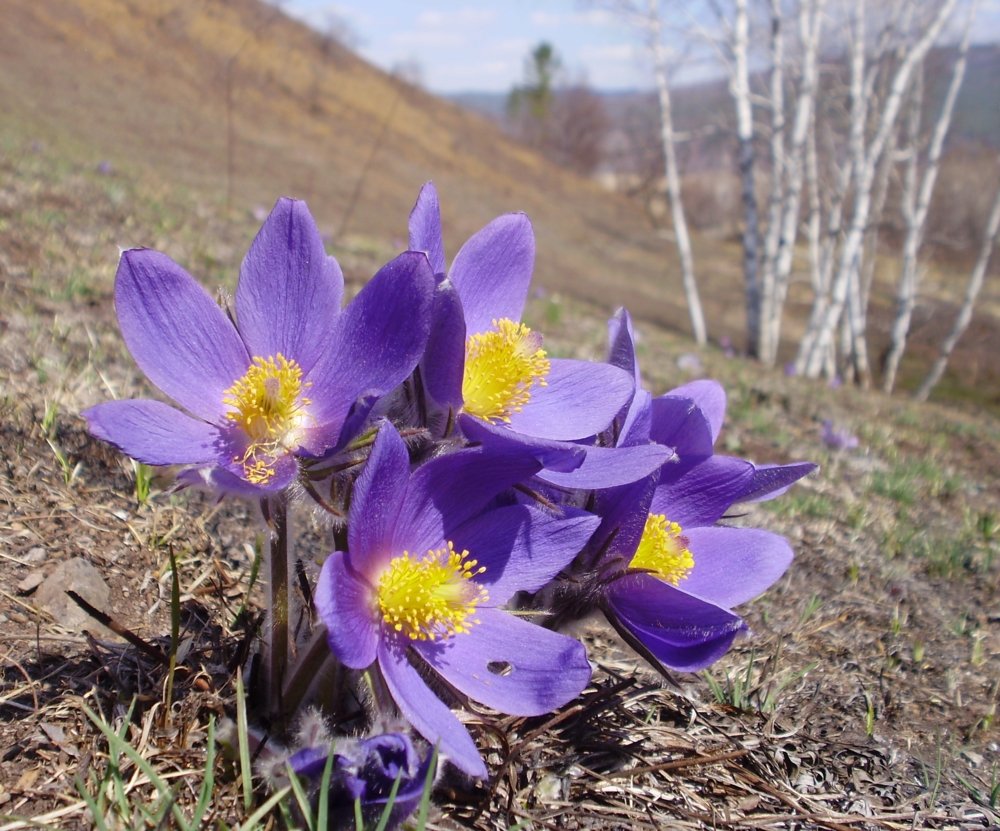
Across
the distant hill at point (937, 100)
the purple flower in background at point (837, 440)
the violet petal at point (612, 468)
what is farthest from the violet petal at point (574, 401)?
the distant hill at point (937, 100)

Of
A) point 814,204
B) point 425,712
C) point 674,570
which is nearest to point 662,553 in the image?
point 674,570

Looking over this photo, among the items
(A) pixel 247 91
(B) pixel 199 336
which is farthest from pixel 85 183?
Result: (A) pixel 247 91

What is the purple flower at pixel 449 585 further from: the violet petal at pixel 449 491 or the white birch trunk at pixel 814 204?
the white birch trunk at pixel 814 204

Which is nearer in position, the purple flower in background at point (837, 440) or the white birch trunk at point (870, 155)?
the purple flower in background at point (837, 440)

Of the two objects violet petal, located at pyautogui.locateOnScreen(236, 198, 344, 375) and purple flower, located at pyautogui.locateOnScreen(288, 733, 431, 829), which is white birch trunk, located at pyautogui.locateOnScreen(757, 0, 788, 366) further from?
purple flower, located at pyautogui.locateOnScreen(288, 733, 431, 829)

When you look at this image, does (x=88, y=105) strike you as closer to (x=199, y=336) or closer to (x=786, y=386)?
(x=786, y=386)
